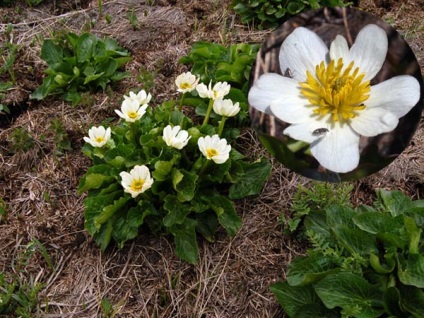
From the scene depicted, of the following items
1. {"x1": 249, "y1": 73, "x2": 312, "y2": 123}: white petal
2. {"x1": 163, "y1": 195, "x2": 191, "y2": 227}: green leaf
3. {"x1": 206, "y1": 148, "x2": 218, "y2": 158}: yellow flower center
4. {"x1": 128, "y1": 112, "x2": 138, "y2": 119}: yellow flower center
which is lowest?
{"x1": 163, "y1": 195, "x2": 191, "y2": 227}: green leaf

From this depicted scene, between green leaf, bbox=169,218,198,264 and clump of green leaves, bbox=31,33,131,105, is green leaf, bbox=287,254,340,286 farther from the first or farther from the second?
clump of green leaves, bbox=31,33,131,105

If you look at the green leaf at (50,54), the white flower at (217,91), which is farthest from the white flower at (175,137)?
the green leaf at (50,54)

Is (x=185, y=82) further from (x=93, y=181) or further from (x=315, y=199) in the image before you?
(x=315, y=199)

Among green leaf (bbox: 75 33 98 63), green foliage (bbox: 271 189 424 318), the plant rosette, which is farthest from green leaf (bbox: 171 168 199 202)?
green leaf (bbox: 75 33 98 63)

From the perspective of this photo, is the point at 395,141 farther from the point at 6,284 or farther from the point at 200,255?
the point at 6,284

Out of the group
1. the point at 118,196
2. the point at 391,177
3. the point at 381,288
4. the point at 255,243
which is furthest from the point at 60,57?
the point at 381,288

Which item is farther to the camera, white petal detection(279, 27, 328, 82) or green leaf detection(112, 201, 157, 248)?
green leaf detection(112, 201, 157, 248)

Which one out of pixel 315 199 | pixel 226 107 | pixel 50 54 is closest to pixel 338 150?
pixel 315 199

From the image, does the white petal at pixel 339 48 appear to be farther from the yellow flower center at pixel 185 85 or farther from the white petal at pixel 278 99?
the yellow flower center at pixel 185 85
